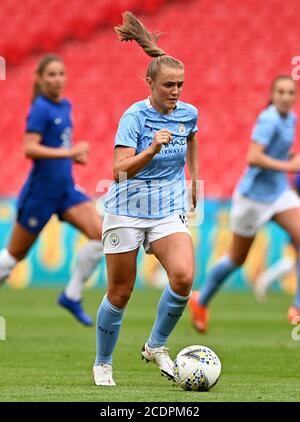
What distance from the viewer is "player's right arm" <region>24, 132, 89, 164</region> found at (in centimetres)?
1004

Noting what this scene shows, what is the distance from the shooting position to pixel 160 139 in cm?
630

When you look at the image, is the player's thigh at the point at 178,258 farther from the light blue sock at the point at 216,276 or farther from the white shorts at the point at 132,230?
the light blue sock at the point at 216,276

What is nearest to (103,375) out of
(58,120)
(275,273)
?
(58,120)

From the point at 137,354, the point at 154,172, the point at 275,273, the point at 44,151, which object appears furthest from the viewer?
the point at 275,273

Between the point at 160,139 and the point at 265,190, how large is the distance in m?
4.85

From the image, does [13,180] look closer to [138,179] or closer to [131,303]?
[131,303]

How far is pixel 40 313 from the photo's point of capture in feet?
43.4

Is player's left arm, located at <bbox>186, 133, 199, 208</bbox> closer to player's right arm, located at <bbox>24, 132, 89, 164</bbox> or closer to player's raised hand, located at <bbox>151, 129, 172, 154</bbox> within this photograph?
player's raised hand, located at <bbox>151, 129, 172, 154</bbox>

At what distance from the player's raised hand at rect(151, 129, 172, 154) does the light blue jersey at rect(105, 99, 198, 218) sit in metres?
0.37

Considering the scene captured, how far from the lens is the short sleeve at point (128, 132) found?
6.63m

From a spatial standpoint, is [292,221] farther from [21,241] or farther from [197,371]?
[197,371]

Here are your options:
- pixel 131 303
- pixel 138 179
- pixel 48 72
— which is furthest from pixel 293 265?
pixel 138 179

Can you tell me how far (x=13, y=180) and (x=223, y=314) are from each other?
26.8 ft

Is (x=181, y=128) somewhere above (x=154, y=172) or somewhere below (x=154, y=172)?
above
